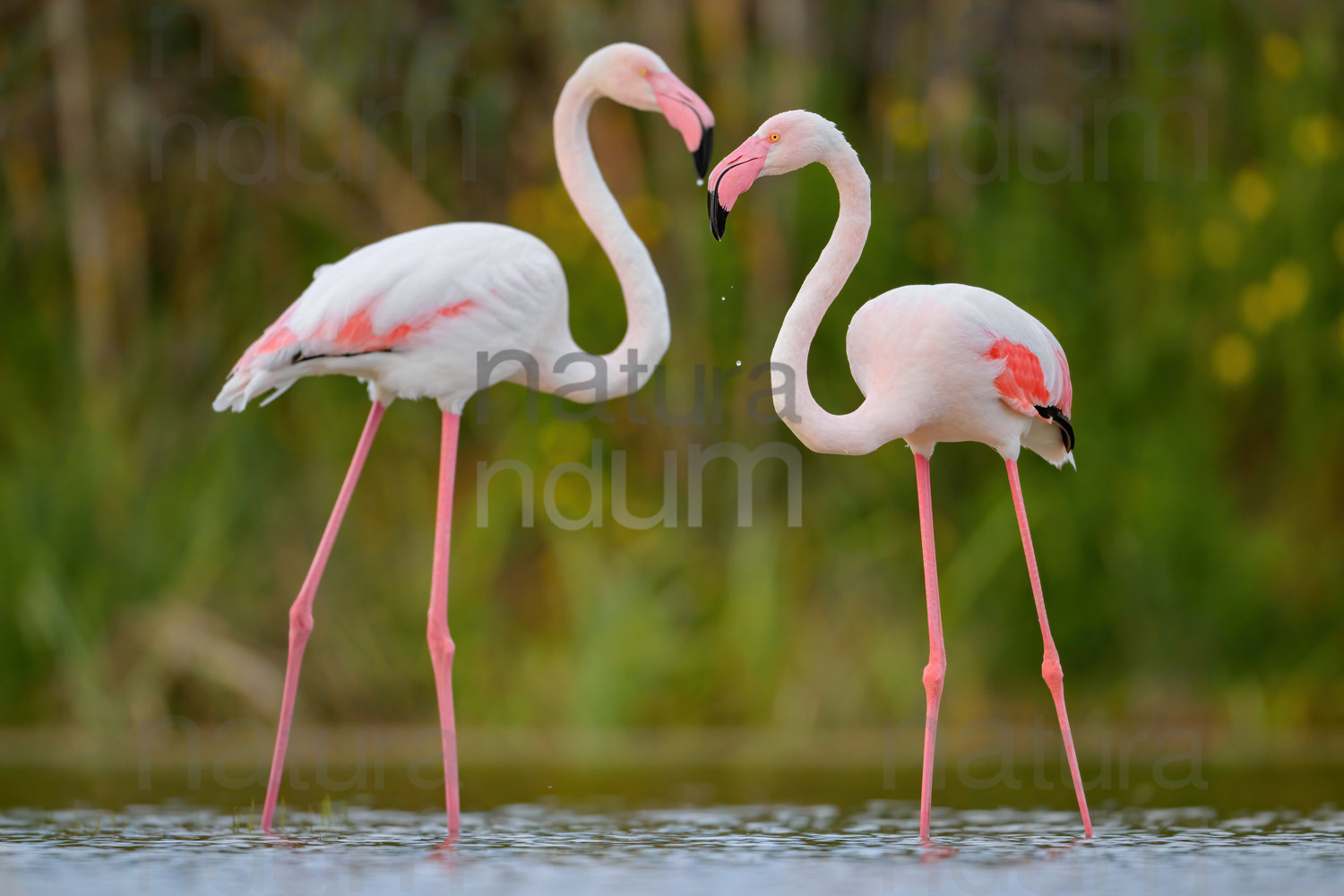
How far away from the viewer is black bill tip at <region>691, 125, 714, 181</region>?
6746mm

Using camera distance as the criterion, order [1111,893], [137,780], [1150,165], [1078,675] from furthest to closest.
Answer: [1150,165]
[1078,675]
[137,780]
[1111,893]

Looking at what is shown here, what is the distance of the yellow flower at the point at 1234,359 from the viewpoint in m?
10.5

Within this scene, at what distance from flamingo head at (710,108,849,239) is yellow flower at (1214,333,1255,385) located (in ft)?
16.2

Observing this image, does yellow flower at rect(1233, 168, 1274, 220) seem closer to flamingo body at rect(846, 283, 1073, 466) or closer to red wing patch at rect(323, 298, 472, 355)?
flamingo body at rect(846, 283, 1073, 466)

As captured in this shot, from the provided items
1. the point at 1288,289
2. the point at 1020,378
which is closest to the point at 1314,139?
the point at 1288,289

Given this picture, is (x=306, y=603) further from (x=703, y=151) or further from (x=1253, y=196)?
(x=1253, y=196)

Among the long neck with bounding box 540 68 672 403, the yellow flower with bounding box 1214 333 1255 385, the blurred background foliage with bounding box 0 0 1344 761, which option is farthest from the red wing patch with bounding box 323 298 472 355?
the yellow flower with bounding box 1214 333 1255 385

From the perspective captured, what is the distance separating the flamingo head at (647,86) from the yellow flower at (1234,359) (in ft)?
15.7

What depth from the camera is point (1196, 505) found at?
33.3 ft

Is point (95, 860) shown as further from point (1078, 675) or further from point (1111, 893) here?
point (1078, 675)

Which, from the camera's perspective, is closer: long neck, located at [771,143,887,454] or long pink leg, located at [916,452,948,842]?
long neck, located at [771,143,887,454]

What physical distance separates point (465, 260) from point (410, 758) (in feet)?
12.4

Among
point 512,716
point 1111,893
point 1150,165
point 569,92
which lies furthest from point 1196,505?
point 1111,893

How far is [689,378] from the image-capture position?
445 inches
